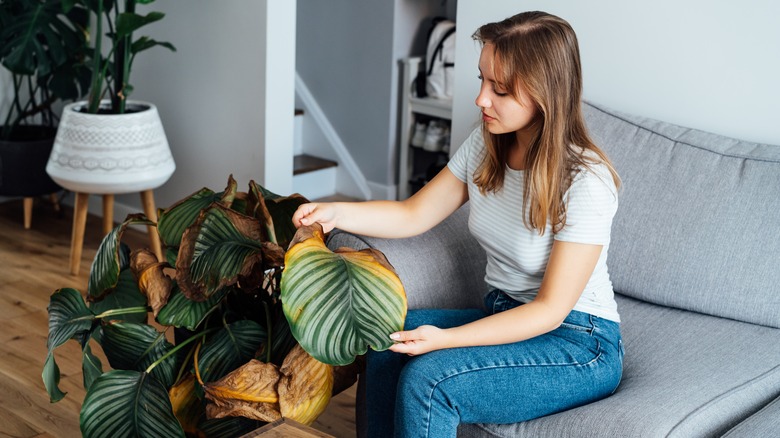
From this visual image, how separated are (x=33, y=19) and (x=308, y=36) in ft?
4.73

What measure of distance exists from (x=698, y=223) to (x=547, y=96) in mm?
601

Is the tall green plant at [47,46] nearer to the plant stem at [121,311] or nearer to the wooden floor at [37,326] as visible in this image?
the wooden floor at [37,326]

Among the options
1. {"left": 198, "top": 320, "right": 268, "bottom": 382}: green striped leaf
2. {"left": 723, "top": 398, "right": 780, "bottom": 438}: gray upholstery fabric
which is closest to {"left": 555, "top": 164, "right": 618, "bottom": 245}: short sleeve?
{"left": 723, "top": 398, "right": 780, "bottom": 438}: gray upholstery fabric

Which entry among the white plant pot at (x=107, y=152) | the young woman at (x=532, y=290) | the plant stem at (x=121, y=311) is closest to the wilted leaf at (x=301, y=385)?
the young woman at (x=532, y=290)

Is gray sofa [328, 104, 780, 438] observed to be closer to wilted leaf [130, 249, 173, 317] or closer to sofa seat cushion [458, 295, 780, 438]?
sofa seat cushion [458, 295, 780, 438]

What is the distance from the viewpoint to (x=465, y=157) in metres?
1.84

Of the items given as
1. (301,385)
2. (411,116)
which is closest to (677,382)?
(301,385)

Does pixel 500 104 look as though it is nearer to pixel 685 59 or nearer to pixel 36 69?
pixel 685 59

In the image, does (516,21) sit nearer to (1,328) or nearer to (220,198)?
(220,198)

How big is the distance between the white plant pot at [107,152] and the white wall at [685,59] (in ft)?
4.45

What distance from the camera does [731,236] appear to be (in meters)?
1.89

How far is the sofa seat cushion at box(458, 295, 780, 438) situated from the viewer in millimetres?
1479

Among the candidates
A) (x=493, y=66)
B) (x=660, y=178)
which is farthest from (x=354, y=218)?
(x=660, y=178)

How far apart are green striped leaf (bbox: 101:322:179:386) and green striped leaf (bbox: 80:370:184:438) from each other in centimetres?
9
